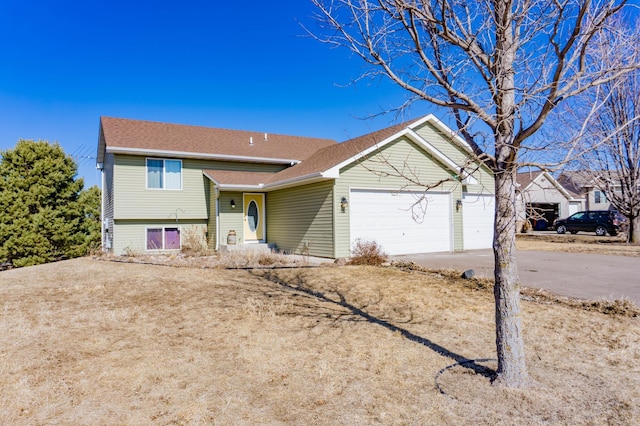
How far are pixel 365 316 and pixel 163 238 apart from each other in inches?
501

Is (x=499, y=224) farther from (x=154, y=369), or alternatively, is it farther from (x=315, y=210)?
(x=315, y=210)

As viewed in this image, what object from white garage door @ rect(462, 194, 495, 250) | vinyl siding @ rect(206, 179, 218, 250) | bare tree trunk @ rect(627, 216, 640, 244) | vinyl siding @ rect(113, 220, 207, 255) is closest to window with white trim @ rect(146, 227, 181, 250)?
vinyl siding @ rect(113, 220, 207, 255)

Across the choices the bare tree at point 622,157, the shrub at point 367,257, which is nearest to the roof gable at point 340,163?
the shrub at point 367,257

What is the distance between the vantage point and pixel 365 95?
5047 millimetres

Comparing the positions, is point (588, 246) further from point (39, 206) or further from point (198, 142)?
point (39, 206)

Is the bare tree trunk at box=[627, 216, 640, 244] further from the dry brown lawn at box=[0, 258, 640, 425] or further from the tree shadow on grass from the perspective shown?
the tree shadow on grass

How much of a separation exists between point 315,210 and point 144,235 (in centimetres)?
754

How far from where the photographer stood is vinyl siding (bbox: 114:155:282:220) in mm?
15469

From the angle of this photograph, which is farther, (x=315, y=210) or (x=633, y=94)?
(x=633, y=94)

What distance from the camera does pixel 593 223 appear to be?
85.7 feet

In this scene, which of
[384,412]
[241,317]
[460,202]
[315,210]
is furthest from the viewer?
[460,202]

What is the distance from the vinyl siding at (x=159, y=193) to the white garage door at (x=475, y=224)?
9396mm

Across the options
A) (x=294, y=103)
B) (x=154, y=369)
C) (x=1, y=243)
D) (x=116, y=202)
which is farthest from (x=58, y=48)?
(x=154, y=369)

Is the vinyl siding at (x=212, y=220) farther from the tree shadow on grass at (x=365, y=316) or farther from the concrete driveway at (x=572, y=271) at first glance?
the concrete driveway at (x=572, y=271)
